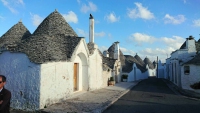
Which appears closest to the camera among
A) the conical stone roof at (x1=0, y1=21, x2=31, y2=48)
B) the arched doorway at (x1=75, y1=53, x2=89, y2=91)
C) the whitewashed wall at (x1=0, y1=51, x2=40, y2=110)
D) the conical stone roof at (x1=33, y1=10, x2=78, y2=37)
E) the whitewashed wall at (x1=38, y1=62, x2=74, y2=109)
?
the whitewashed wall at (x1=0, y1=51, x2=40, y2=110)

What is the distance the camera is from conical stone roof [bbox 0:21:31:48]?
46.3 feet

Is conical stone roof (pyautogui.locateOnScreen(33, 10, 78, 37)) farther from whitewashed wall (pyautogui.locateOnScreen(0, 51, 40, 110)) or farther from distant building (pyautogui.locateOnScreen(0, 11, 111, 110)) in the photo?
whitewashed wall (pyautogui.locateOnScreen(0, 51, 40, 110))

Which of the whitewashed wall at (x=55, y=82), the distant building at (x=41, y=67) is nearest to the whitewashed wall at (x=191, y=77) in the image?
the distant building at (x=41, y=67)

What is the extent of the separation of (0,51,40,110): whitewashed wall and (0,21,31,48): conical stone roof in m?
4.94

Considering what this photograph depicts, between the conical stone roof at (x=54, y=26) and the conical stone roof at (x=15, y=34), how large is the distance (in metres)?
2.44

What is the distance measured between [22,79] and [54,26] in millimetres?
4771

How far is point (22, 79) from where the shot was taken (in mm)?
9039

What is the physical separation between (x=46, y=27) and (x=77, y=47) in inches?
111

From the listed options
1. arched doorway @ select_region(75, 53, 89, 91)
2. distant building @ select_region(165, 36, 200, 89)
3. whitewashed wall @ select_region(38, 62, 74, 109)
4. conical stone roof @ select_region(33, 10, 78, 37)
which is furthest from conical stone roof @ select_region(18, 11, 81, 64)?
distant building @ select_region(165, 36, 200, 89)

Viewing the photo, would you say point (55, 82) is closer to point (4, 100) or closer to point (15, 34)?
point (4, 100)

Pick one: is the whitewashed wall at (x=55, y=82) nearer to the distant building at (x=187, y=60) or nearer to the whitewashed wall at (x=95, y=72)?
the whitewashed wall at (x=95, y=72)

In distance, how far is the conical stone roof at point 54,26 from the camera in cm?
1200

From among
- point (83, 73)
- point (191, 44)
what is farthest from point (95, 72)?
point (191, 44)

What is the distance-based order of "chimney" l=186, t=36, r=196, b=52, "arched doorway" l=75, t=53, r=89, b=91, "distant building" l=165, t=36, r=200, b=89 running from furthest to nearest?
"chimney" l=186, t=36, r=196, b=52, "distant building" l=165, t=36, r=200, b=89, "arched doorway" l=75, t=53, r=89, b=91
